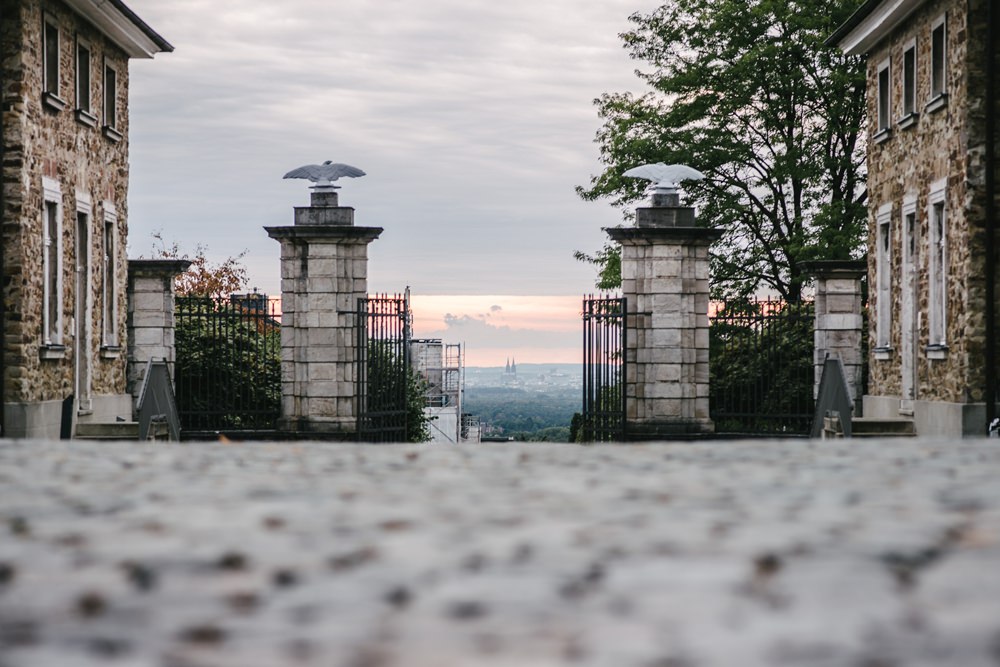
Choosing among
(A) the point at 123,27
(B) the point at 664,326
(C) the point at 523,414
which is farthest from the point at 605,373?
(C) the point at 523,414

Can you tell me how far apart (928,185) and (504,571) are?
17.5 m

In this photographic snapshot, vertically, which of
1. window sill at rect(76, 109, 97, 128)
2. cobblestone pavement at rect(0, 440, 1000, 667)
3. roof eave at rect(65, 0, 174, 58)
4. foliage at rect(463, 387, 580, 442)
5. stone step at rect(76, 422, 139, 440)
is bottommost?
foliage at rect(463, 387, 580, 442)

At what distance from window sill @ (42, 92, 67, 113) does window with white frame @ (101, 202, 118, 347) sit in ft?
10.2

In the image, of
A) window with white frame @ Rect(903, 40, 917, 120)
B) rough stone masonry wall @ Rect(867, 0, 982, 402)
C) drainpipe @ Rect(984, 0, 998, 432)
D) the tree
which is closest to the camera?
drainpipe @ Rect(984, 0, 998, 432)

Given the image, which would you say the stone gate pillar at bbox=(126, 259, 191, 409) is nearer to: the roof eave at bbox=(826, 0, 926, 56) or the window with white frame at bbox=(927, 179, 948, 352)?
the window with white frame at bbox=(927, 179, 948, 352)

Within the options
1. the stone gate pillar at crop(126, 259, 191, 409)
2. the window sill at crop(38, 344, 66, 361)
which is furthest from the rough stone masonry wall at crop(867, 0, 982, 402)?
the window sill at crop(38, 344, 66, 361)

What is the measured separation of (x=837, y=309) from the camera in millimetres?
20500

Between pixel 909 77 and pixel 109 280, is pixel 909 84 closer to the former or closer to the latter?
pixel 909 77

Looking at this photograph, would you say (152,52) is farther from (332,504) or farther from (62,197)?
(332,504)

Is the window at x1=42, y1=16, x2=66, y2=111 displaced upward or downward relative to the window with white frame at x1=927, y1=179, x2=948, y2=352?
upward

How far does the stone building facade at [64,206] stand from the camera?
17609mm

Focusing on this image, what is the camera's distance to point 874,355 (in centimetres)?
2242

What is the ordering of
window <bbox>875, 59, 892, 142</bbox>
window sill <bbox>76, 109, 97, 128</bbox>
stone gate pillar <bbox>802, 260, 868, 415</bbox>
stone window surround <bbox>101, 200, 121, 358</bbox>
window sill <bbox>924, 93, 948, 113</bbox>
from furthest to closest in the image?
window <bbox>875, 59, 892, 142</bbox>, stone window surround <bbox>101, 200, 121, 358</bbox>, stone gate pillar <bbox>802, 260, 868, 415</bbox>, window sill <bbox>76, 109, 97, 128</bbox>, window sill <bbox>924, 93, 948, 113</bbox>

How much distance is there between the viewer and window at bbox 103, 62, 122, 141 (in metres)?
22.2
